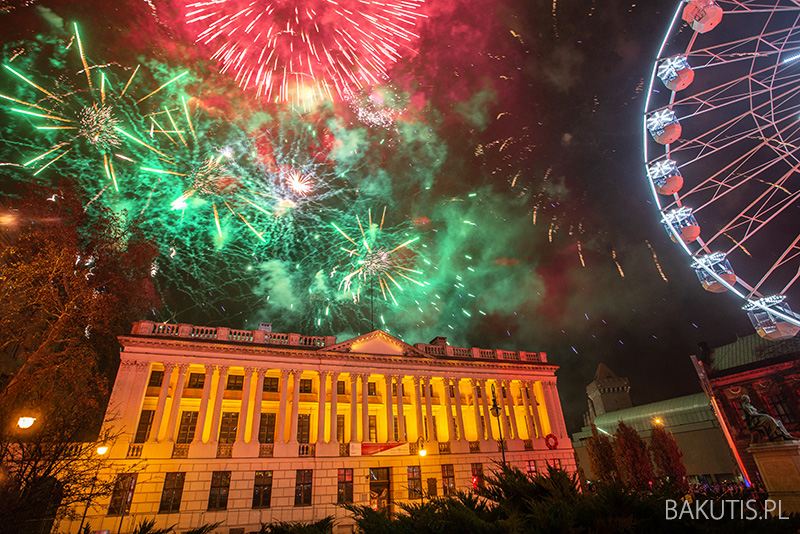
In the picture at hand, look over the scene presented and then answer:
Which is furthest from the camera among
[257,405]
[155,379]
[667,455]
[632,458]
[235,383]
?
[632,458]

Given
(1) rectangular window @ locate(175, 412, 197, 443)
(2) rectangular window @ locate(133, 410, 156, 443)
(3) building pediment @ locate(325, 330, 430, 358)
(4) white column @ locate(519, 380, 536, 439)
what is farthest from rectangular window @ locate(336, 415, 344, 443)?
(4) white column @ locate(519, 380, 536, 439)

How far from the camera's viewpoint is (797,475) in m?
13.8

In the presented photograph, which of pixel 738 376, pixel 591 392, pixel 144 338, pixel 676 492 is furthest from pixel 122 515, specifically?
pixel 591 392

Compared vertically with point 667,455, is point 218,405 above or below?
above

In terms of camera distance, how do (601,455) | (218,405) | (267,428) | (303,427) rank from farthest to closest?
(601,455)
(303,427)
(267,428)
(218,405)

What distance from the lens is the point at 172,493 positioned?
28.2 meters

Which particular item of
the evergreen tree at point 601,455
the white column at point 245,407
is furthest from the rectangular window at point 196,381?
the evergreen tree at point 601,455

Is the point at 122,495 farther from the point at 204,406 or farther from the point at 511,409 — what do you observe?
the point at 511,409

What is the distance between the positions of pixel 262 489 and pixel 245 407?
6226 mm

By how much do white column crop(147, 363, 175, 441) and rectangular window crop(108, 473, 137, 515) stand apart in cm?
277

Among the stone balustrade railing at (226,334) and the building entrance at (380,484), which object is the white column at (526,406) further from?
the stone balustrade railing at (226,334)

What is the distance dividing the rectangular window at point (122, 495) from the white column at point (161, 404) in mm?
2771

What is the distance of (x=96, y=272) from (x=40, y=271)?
697 cm

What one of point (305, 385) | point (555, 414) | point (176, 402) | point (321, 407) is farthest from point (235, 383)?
point (555, 414)
